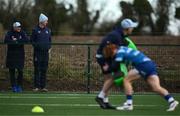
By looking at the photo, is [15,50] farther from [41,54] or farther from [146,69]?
[146,69]

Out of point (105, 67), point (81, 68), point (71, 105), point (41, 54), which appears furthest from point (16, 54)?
point (105, 67)

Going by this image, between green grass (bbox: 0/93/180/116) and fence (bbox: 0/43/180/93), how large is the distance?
118 centimetres

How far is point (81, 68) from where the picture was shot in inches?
859

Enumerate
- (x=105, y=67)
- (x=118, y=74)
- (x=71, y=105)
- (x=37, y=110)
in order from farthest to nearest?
1. (x=71, y=105)
2. (x=105, y=67)
3. (x=118, y=74)
4. (x=37, y=110)

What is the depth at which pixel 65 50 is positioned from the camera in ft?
70.7

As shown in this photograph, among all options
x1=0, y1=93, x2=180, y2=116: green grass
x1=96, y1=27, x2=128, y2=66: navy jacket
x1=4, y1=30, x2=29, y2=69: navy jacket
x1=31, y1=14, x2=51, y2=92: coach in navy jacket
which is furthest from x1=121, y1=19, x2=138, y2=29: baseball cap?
x1=4, y1=30, x2=29, y2=69: navy jacket

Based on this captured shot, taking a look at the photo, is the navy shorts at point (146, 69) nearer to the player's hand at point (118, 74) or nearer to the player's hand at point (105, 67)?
the player's hand at point (118, 74)

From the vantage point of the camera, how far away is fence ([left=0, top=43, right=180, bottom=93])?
69.9 feet

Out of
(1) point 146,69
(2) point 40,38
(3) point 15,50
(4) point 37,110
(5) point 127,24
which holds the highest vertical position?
(5) point 127,24

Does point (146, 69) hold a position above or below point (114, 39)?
below

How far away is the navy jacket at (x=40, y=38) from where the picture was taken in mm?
21047

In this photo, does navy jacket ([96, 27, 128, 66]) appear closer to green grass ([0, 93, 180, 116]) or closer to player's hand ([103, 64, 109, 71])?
player's hand ([103, 64, 109, 71])

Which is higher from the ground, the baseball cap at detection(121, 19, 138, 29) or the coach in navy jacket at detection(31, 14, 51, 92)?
the baseball cap at detection(121, 19, 138, 29)

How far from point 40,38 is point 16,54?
2.74ft
